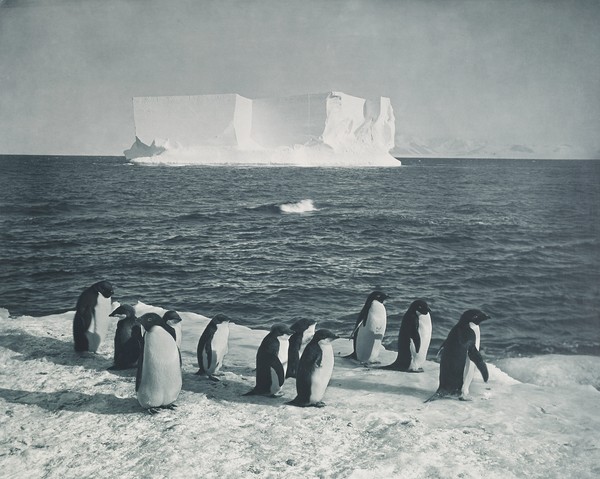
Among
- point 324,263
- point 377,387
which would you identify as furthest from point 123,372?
point 324,263

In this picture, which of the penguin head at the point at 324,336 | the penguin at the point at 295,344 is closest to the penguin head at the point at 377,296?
the penguin at the point at 295,344

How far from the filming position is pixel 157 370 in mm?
2250

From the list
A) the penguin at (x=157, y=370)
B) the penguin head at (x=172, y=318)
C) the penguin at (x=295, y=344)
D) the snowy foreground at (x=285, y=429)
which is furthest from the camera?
the penguin at (x=295, y=344)

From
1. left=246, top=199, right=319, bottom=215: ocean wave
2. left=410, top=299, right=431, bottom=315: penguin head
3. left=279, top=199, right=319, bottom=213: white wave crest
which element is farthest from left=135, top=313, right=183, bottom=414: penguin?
left=279, top=199, right=319, bottom=213: white wave crest

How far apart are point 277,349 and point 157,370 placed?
650mm

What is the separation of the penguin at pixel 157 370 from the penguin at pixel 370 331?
53.5 inches

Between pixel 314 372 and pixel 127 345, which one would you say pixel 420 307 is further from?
pixel 127 345

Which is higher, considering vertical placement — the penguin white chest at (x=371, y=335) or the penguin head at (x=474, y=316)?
the penguin head at (x=474, y=316)

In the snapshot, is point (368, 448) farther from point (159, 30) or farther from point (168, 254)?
point (168, 254)

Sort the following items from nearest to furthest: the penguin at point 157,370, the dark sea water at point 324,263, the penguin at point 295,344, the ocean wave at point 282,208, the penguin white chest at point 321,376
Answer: the penguin at point 157,370 → the penguin white chest at point 321,376 → the penguin at point 295,344 → the dark sea water at point 324,263 → the ocean wave at point 282,208

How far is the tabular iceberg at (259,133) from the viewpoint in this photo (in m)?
19.5

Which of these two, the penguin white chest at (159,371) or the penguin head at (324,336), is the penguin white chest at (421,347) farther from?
the penguin white chest at (159,371)

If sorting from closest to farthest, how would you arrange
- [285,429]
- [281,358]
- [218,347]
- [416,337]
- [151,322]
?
[285,429], [151,322], [281,358], [218,347], [416,337]

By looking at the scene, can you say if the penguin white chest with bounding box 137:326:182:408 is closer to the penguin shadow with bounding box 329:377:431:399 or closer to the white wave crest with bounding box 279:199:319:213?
the penguin shadow with bounding box 329:377:431:399
